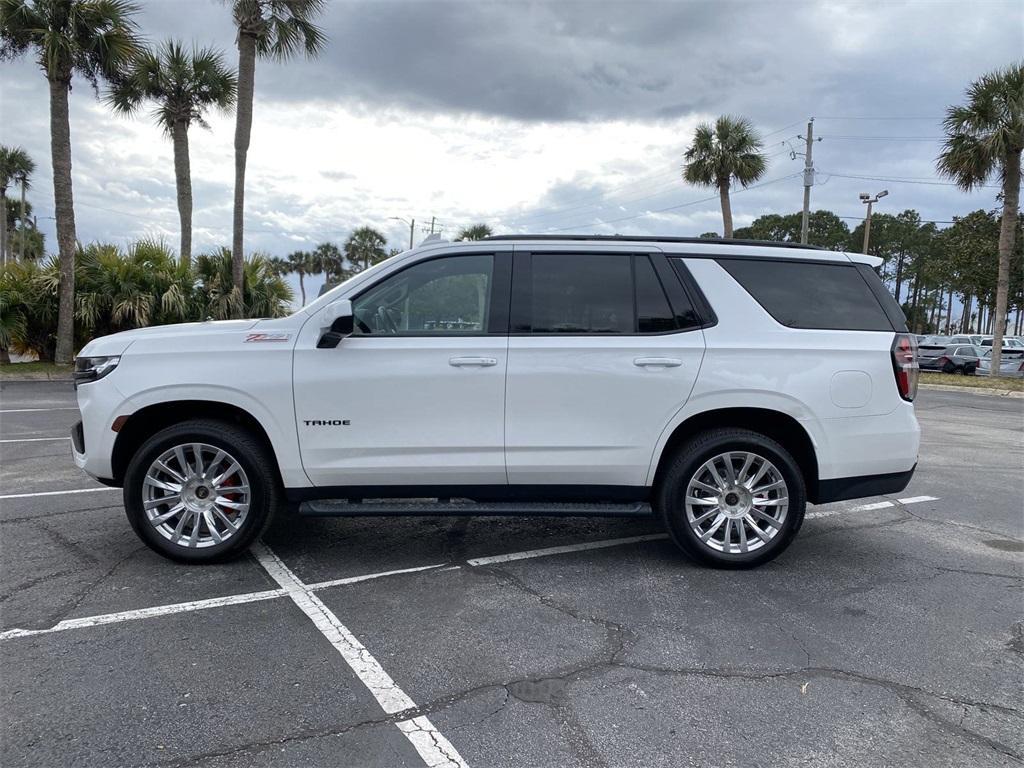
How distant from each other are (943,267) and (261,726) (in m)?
52.4

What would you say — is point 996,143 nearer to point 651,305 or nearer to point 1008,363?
point 1008,363

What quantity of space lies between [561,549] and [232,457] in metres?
2.19

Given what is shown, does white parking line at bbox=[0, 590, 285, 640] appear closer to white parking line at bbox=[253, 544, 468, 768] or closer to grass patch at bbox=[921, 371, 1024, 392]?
white parking line at bbox=[253, 544, 468, 768]

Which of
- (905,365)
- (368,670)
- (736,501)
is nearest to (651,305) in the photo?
(736,501)

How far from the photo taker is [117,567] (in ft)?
14.0

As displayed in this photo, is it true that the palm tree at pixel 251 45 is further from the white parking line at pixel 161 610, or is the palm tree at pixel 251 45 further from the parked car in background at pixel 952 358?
the parked car in background at pixel 952 358

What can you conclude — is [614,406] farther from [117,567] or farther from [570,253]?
[117,567]

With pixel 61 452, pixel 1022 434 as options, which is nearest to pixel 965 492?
pixel 1022 434

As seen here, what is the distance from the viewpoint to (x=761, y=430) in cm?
446

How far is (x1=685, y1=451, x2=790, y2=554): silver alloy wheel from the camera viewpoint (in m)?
4.29

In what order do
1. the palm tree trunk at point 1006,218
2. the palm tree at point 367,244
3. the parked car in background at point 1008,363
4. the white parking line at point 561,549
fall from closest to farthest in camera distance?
the white parking line at point 561,549 → the palm tree trunk at point 1006,218 → the parked car in background at point 1008,363 → the palm tree at point 367,244

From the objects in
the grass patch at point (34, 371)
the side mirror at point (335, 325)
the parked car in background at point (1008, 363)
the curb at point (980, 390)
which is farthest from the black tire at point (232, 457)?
the parked car in background at point (1008, 363)

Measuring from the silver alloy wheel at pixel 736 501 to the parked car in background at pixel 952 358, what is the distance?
27571mm

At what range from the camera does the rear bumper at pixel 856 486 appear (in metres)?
4.36
